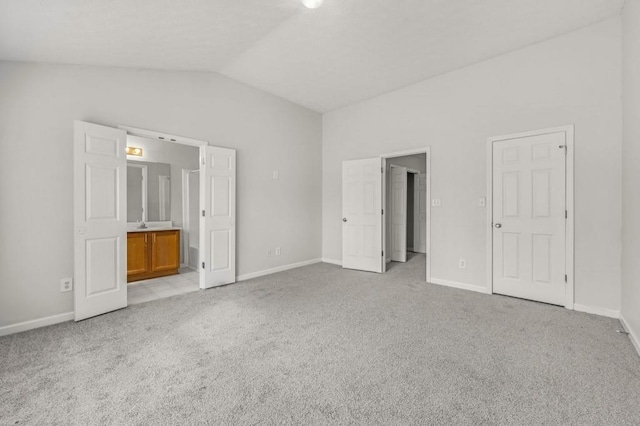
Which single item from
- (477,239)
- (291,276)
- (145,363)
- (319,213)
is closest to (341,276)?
(291,276)

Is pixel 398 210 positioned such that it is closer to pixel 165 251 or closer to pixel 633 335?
pixel 633 335

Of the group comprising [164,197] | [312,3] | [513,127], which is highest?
[312,3]

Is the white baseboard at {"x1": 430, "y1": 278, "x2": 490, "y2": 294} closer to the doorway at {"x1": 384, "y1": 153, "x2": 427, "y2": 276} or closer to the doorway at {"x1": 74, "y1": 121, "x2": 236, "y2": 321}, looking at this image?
the doorway at {"x1": 384, "y1": 153, "x2": 427, "y2": 276}

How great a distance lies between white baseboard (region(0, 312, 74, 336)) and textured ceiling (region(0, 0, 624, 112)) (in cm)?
238

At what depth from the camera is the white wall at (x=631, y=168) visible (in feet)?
7.43

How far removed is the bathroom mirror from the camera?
4.82 m

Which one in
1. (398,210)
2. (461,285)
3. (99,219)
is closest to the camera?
(99,219)

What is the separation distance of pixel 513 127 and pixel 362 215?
2.50 m

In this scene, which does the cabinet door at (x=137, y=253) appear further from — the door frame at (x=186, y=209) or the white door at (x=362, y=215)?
the white door at (x=362, y=215)

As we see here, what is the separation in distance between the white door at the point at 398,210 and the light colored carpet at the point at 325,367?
105 inches

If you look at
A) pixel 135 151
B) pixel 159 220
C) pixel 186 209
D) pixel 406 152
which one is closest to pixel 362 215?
pixel 406 152

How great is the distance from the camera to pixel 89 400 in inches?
62.9

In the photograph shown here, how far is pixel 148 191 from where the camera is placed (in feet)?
16.5

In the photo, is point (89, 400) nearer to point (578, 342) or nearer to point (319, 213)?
point (578, 342)
